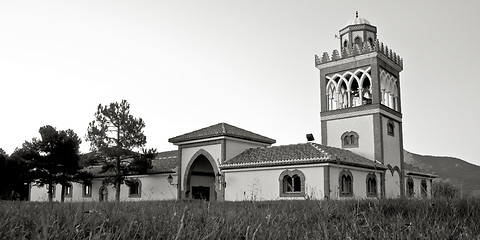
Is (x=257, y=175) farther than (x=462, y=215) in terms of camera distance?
Yes

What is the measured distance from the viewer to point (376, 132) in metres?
28.4

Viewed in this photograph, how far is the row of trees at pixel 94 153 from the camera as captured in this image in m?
31.0

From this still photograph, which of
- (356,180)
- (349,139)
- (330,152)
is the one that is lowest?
(356,180)

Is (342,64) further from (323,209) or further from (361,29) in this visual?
(323,209)

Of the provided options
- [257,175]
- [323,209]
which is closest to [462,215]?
[323,209]

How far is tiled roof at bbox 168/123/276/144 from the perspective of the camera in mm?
28245

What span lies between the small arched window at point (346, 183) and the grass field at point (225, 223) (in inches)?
672

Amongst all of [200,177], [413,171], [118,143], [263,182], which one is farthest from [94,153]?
[413,171]

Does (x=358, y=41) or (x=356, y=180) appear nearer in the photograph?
(x=356, y=180)

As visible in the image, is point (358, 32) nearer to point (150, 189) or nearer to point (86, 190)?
point (150, 189)

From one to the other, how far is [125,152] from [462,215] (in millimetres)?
26554

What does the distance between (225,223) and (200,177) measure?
2685 cm

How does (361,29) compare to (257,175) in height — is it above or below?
above

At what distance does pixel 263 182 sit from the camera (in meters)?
25.3
